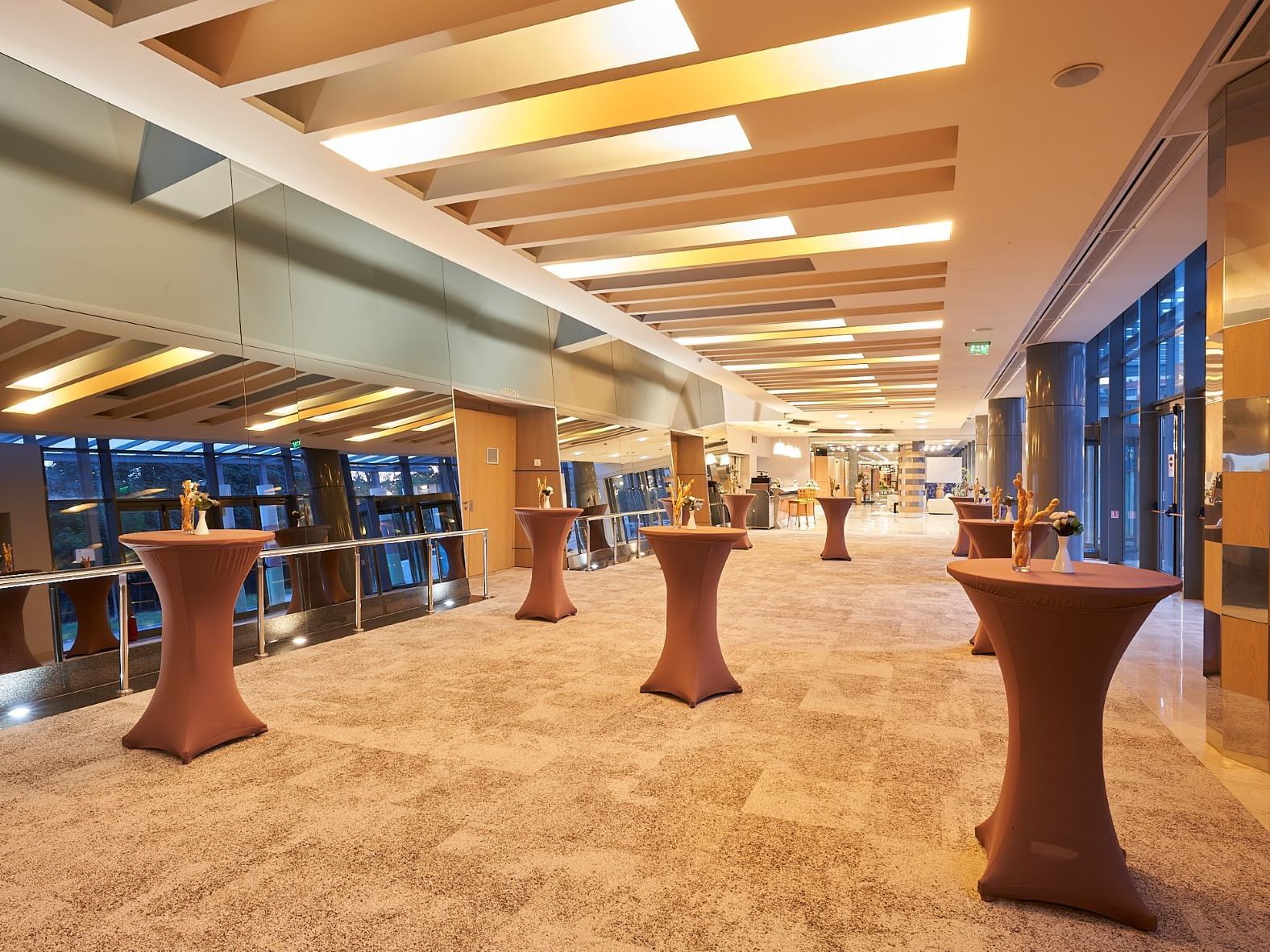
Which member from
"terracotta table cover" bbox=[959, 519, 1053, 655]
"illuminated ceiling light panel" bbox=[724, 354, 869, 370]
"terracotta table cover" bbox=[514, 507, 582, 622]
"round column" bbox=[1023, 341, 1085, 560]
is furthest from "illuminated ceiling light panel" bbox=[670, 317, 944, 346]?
"terracotta table cover" bbox=[514, 507, 582, 622]

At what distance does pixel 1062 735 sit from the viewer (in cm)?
229

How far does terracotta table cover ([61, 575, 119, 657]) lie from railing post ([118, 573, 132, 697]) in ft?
0.44

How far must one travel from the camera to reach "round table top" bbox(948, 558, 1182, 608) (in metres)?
2.14

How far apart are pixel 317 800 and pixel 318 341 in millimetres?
5004

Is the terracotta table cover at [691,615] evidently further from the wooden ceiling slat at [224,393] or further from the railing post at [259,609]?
the wooden ceiling slat at [224,393]

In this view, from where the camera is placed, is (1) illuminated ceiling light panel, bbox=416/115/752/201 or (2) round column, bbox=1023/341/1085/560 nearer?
(1) illuminated ceiling light panel, bbox=416/115/752/201

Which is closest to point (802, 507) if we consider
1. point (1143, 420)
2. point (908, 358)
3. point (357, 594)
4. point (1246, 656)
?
point (908, 358)

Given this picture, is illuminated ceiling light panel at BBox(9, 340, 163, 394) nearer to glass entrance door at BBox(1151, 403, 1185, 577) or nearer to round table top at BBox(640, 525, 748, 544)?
round table top at BBox(640, 525, 748, 544)

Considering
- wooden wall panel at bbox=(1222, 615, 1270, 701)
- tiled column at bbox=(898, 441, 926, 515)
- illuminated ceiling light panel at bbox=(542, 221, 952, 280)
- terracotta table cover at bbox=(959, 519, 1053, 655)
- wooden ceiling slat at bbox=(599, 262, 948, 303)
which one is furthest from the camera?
tiled column at bbox=(898, 441, 926, 515)

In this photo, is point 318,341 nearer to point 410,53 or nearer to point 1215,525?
point 410,53

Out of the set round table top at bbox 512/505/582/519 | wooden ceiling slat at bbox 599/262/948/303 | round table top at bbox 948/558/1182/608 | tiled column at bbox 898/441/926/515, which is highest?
wooden ceiling slat at bbox 599/262/948/303

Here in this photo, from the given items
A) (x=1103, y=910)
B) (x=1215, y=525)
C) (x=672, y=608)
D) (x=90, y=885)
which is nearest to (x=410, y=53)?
(x=672, y=608)

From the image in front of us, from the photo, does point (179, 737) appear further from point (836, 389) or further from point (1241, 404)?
point (836, 389)

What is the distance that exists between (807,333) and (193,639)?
8.72 m
